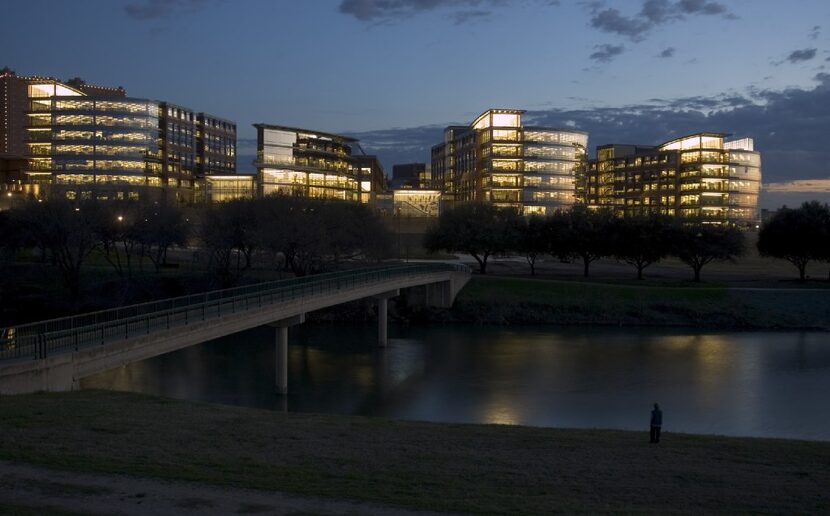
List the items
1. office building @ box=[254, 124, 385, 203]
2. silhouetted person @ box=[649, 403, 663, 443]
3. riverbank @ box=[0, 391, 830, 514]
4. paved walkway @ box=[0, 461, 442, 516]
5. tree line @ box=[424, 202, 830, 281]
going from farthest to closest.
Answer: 1. office building @ box=[254, 124, 385, 203]
2. tree line @ box=[424, 202, 830, 281]
3. silhouetted person @ box=[649, 403, 663, 443]
4. riverbank @ box=[0, 391, 830, 514]
5. paved walkway @ box=[0, 461, 442, 516]

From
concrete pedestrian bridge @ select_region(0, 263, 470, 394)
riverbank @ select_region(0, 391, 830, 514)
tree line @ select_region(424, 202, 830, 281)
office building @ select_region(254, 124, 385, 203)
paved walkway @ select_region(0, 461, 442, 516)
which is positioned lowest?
riverbank @ select_region(0, 391, 830, 514)

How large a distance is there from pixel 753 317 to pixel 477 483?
58.2 m

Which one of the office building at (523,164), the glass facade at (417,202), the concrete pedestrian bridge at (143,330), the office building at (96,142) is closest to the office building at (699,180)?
the office building at (523,164)

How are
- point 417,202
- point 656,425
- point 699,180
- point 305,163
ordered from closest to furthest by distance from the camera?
point 656,425 → point 305,163 → point 417,202 → point 699,180

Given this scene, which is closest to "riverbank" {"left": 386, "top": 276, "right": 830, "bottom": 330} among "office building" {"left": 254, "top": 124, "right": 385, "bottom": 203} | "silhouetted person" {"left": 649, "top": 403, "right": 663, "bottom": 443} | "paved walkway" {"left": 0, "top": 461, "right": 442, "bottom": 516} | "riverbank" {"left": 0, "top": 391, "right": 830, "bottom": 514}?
"riverbank" {"left": 0, "top": 391, "right": 830, "bottom": 514}

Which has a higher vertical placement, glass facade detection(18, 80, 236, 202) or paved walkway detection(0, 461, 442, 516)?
glass facade detection(18, 80, 236, 202)

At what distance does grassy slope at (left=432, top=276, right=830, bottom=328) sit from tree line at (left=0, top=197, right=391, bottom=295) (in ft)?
39.0

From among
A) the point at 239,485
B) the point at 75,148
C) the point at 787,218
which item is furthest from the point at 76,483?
the point at 75,148

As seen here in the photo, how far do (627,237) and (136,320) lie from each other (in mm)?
62906

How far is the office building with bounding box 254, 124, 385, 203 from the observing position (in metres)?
125

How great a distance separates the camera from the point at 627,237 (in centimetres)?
8238

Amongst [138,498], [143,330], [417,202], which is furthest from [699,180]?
[138,498]

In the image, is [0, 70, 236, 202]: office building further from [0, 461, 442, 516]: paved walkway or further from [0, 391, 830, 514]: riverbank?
[0, 461, 442, 516]: paved walkway

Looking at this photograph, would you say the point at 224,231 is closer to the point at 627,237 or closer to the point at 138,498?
the point at 627,237
